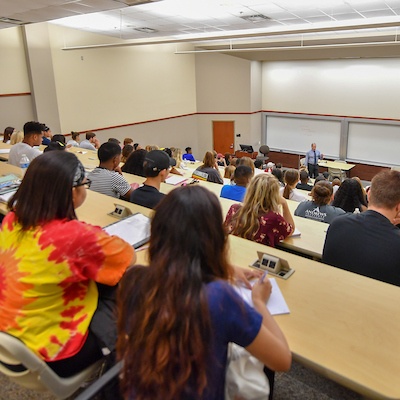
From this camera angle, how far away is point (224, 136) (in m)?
13.8

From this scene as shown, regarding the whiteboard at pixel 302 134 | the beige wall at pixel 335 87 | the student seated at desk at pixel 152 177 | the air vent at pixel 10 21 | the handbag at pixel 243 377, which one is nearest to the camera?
the handbag at pixel 243 377

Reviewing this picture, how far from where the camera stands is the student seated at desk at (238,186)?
3805 millimetres

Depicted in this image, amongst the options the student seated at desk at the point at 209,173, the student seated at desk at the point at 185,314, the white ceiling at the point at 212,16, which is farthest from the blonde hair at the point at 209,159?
the student seated at desk at the point at 185,314

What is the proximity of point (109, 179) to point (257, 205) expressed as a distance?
4.99ft

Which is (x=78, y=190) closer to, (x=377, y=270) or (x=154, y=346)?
(x=154, y=346)

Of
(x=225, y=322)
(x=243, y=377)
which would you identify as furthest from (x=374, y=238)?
(x=225, y=322)

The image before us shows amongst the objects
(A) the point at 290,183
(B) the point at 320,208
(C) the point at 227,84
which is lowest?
(A) the point at 290,183

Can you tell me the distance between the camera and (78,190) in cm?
164

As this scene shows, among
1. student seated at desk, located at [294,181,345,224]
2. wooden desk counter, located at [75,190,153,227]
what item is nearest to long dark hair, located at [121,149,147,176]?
wooden desk counter, located at [75,190,153,227]

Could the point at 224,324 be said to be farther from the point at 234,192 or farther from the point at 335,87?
the point at 335,87

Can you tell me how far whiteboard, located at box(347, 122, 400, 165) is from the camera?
1122cm

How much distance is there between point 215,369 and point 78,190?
37.6 inches

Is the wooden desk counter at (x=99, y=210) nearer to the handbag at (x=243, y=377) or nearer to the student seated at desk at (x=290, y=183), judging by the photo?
the handbag at (x=243, y=377)

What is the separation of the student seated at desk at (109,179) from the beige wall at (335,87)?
32.9 feet
